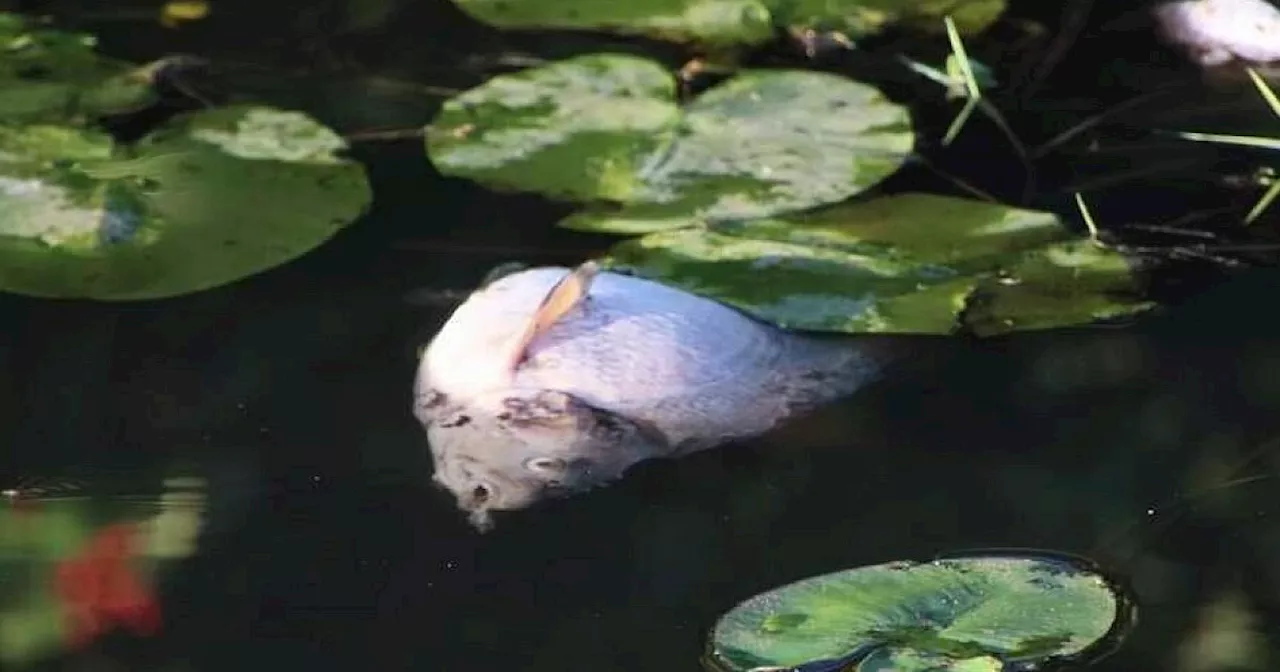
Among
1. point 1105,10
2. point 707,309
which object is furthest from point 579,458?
point 1105,10

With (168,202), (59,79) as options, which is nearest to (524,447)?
(168,202)

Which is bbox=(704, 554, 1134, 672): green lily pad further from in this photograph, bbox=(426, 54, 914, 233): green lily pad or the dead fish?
bbox=(426, 54, 914, 233): green lily pad

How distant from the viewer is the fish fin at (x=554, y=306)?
158 cm

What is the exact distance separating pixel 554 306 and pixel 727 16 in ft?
2.54

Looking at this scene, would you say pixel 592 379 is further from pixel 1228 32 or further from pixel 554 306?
pixel 1228 32

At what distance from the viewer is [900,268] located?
1741 millimetres

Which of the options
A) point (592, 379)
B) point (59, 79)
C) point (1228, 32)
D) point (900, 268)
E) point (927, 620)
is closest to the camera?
point (927, 620)

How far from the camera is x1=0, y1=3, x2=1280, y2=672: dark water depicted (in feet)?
4.45

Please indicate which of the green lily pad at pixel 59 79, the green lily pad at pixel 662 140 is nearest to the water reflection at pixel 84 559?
the green lily pad at pixel 662 140

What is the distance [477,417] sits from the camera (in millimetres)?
1548

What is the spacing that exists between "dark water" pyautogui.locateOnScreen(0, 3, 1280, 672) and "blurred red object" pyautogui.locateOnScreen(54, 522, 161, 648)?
2cm

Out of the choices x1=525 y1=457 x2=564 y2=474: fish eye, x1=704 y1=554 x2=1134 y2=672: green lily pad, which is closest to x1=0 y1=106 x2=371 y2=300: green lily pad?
x1=525 y1=457 x2=564 y2=474: fish eye

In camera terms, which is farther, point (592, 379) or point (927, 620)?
point (592, 379)

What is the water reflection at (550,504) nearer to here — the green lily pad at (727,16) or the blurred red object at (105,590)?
the blurred red object at (105,590)
